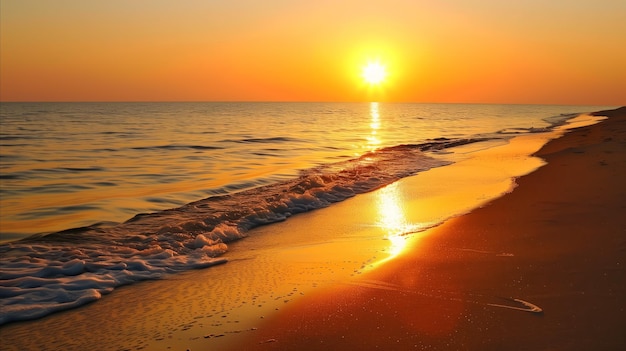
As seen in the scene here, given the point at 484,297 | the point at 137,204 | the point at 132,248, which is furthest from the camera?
the point at 137,204

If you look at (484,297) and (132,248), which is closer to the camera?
(484,297)

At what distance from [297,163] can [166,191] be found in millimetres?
7499

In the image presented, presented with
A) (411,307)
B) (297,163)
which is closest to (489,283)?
(411,307)

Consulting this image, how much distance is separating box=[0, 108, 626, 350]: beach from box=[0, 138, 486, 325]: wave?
0.30m

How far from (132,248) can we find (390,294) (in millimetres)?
4035

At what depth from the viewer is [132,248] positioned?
747cm

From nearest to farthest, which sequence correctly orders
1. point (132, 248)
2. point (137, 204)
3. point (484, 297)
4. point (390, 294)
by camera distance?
point (484, 297) < point (390, 294) < point (132, 248) < point (137, 204)

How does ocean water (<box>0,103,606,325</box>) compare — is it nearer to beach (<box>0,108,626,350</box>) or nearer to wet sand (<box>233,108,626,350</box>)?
beach (<box>0,108,626,350</box>)

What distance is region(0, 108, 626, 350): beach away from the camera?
4.04 metres

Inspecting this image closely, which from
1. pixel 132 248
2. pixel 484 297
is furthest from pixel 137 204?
pixel 484 297

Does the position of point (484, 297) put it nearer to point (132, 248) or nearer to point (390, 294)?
point (390, 294)

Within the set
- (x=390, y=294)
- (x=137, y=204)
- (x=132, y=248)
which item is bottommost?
(x=137, y=204)

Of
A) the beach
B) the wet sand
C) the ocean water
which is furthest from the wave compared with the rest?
the wet sand

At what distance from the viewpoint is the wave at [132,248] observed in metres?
5.55
